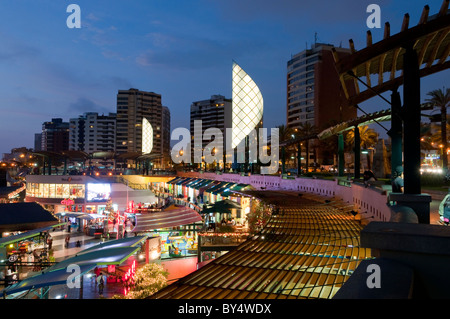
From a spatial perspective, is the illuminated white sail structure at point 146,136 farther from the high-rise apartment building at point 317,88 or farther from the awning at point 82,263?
the awning at point 82,263

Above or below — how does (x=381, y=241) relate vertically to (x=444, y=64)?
below

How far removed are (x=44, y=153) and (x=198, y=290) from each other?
1868 inches

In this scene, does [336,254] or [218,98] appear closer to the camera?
[336,254]

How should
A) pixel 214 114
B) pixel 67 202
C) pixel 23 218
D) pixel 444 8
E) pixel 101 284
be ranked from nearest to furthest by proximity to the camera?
pixel 444 8 < pixel 101 284 < pixel 23 218 < pixel 67 202 < pixel 214 114

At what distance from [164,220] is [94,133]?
453 feet

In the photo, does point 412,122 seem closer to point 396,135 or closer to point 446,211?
point 446,211

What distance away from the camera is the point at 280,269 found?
5309 millimetres

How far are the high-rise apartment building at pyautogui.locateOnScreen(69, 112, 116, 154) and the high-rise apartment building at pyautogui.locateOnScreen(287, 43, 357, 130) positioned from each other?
8394 centimetres

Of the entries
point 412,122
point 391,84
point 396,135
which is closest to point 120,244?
point 396,135

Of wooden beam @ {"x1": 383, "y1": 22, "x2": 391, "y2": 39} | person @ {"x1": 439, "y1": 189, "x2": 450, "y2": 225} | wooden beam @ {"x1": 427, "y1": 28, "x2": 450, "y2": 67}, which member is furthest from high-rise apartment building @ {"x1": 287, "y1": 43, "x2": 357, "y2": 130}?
wooden beam @ {"x1": 383, "y1": 22, "x2": 391, "y2": 39}

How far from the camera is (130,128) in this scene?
14612 cm

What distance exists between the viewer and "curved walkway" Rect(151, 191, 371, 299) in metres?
4.32

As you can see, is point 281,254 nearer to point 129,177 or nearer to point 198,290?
point 198,290
